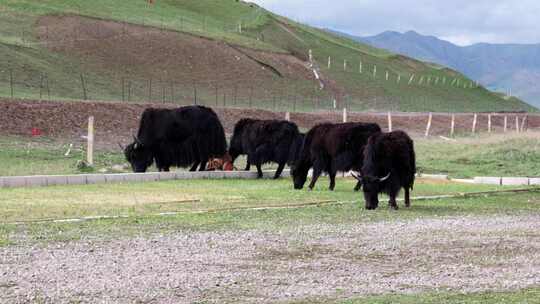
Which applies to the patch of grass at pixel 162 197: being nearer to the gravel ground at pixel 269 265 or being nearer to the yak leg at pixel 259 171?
the yak leg at pixel 259 171

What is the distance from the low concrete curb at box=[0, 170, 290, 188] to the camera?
20875 millimetres

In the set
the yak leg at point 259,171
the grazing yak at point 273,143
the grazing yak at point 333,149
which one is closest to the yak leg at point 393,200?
the grazing yak at point 333,149

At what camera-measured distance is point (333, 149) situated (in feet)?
69.7

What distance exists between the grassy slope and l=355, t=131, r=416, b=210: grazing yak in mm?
9578

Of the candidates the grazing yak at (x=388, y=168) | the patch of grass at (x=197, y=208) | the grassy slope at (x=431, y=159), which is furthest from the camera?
the grassy slope at (x=431, y=159)

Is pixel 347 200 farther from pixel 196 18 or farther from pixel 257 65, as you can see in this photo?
pixel 196 18

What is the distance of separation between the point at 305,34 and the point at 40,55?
179 ft

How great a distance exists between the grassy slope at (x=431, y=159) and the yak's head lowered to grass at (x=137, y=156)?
0.95 m

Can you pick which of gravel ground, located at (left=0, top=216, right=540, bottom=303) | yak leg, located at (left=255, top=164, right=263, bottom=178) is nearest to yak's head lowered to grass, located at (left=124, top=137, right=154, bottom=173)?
yak leg, located at (left=255, top=164, right=263, bottom=178)

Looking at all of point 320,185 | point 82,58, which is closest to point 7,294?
point 320,185

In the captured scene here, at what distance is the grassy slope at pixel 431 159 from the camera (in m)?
A: 26.3

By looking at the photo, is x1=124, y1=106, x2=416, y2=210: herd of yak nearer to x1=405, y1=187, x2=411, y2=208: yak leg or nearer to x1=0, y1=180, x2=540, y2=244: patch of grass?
x1=0, y1=180, x2=540, y2=244: patch of grass

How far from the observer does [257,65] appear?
80.9 meters

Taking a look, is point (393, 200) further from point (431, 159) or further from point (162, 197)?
point (431, 159)
